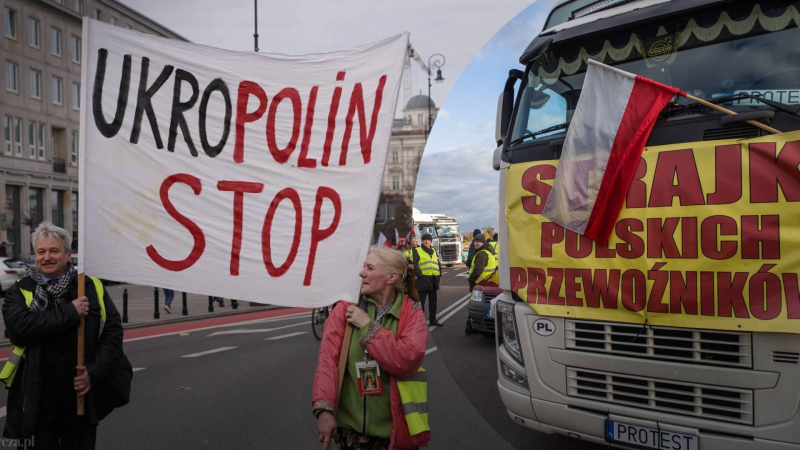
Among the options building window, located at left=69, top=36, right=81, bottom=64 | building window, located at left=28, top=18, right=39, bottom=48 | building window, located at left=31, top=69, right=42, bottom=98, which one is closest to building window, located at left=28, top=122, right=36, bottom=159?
building window, located at left=31, top=69, right=42, bottom=98

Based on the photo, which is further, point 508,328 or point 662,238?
point 508,328

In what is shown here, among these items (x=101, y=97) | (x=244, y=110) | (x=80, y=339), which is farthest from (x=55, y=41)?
(x=80, y=339)

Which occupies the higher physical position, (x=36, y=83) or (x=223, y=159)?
(x=36, y=83)

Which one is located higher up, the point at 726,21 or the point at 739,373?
the point at 726,21

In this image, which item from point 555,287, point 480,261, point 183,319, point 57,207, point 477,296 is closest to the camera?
point 555,287

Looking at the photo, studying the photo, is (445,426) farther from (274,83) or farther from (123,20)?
(123,20)

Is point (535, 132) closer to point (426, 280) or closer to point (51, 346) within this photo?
point (51, 346)

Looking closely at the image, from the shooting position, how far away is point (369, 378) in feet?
9.76

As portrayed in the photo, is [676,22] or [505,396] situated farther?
[505,396]

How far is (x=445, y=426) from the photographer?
5.69m

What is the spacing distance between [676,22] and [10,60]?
45488mm

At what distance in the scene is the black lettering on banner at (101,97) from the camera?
3520mm

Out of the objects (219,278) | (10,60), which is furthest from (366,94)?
(10,60)

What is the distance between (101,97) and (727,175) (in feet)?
11.1
